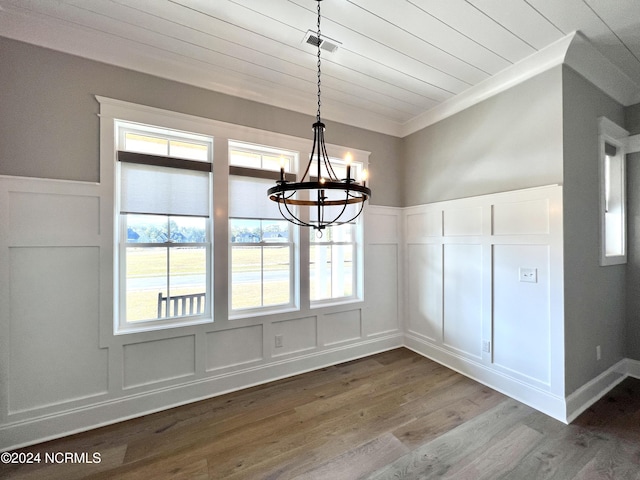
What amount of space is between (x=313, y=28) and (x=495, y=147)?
197cm

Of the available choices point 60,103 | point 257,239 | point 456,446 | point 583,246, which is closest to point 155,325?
point 257,239

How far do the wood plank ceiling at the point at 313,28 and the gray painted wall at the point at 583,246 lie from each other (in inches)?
15.3

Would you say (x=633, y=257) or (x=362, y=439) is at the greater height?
(x=633, y=257)

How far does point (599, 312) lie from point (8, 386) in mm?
4738

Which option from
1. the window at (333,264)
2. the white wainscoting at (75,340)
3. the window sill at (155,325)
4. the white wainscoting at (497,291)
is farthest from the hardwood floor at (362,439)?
the window at (333,264)

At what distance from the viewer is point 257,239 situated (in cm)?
278

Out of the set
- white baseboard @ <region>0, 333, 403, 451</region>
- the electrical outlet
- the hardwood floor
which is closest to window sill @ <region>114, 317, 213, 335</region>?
white baseboard @ <region>0, 333, 403, 451</region>

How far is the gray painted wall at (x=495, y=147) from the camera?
87.3 inches

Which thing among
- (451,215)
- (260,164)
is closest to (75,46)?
(260,164)

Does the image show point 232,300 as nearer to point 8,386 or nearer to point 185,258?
point 185,258

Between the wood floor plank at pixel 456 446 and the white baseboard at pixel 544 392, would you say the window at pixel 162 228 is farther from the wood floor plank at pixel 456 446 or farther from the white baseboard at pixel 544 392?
the white baseboard at pixel 544 392

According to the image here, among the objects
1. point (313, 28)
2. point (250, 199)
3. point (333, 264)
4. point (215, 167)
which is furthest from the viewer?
point (333, 264)

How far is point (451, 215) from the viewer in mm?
2961

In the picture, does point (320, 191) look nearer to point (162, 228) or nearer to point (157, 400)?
point (162, 228)
